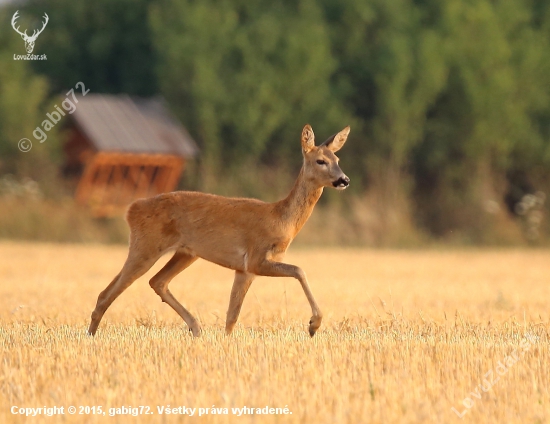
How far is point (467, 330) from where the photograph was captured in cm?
1078

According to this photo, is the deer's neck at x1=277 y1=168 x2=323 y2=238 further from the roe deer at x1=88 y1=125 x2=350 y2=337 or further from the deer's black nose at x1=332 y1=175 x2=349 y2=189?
the deer's black nose at x1=332 y1=175 x2=349 y2=189

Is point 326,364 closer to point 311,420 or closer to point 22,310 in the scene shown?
point 311,420

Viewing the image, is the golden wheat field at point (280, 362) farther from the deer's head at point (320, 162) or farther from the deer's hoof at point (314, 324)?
the deer's head at point (320, 162)

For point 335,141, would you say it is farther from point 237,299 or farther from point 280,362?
point 280,362

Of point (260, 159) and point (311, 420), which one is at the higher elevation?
point (311, 420)

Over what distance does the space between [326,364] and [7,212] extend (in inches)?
819

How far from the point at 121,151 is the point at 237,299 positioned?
18.7 metres

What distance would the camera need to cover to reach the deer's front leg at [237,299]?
10.4 meters

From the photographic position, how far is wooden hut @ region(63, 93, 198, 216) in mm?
28688

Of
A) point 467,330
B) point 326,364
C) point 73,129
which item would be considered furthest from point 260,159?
point 326,364

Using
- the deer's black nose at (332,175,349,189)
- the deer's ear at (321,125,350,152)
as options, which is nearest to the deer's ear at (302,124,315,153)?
the deer's ear at (321,125,350,152)

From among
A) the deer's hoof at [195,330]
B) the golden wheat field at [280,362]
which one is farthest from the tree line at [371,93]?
the deer's hoof at [195,330]

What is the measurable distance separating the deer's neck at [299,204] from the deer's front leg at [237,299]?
63cm

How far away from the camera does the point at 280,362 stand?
8359 mm
